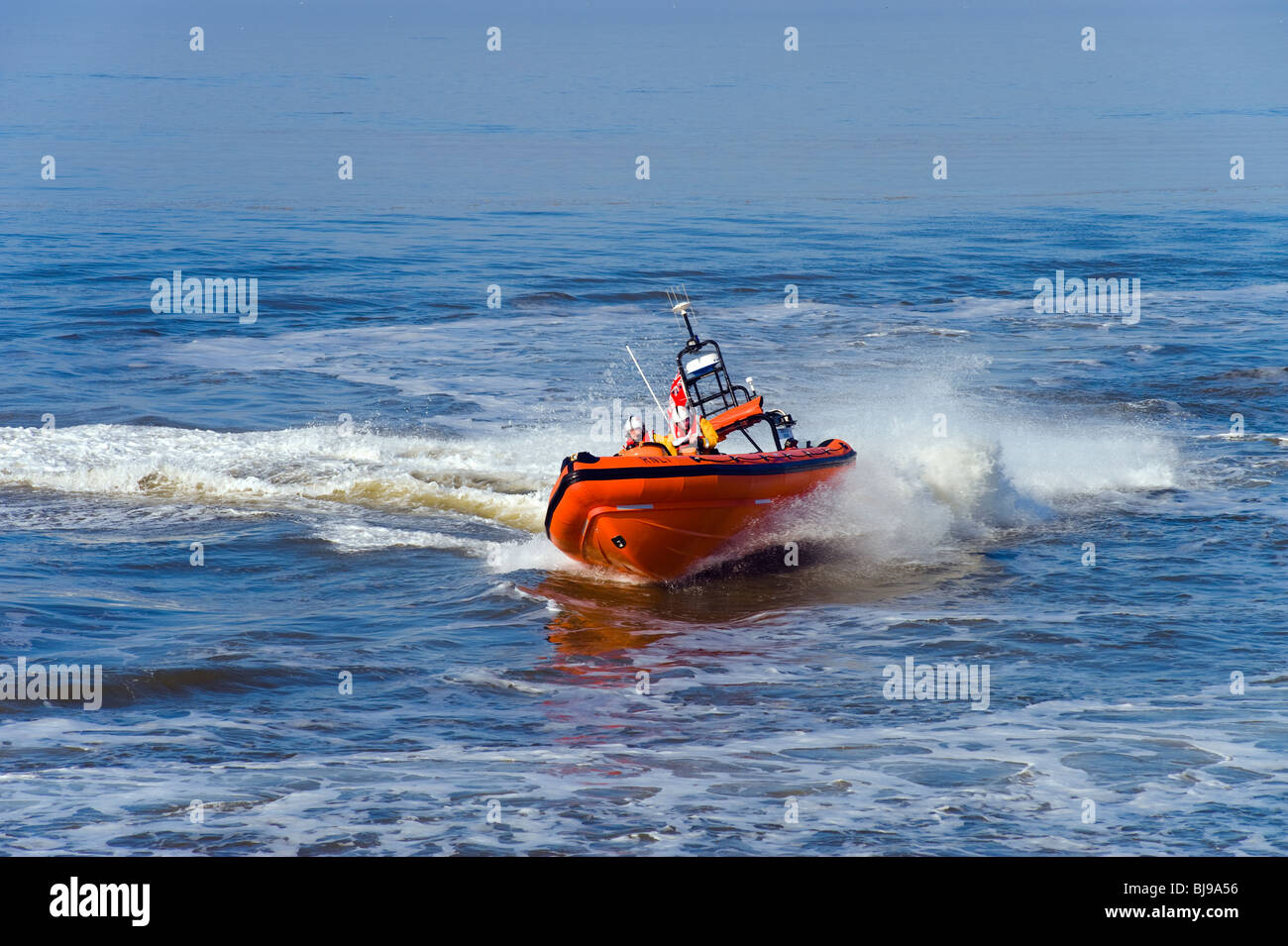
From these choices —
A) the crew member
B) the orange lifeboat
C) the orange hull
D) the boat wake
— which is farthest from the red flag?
the boat wake

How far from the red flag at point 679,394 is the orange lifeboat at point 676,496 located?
4 centimetres

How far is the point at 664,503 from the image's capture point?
1399cm

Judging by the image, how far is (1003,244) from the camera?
39.8m

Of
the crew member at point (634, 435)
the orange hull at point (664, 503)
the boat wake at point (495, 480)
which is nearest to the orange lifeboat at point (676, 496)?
the orange hull at point (664, 503)

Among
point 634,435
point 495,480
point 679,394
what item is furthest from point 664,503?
point 495,480

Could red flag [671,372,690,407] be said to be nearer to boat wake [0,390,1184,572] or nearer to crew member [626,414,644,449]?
crew member [626,414,644,449]

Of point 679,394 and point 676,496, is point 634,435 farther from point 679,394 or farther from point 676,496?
point 676,496

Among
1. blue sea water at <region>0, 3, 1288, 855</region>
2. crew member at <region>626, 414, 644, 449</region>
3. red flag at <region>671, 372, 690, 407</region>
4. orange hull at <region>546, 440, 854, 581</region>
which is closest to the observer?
blue sea water at <region>0, 3, 1288, 855</region>

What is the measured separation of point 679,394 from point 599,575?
6.66ft

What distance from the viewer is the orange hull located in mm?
13906

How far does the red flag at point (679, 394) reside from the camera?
48.1ft

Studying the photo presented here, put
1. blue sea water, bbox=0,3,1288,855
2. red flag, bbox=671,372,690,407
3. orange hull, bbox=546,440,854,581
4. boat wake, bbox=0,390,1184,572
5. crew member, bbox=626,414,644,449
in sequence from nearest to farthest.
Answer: blue sea water, bbox=0,3,1288,855 → orange hull, bbox=546,440,854,581 → red flag, bbox=671,372,690,407 → crew member, bbox=626,414,644,449 → boat wake, bbox=0,390,1184,572

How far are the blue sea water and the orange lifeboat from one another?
1.47 ft

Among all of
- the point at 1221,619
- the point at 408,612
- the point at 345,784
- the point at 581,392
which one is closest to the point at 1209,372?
the point at 581,392
